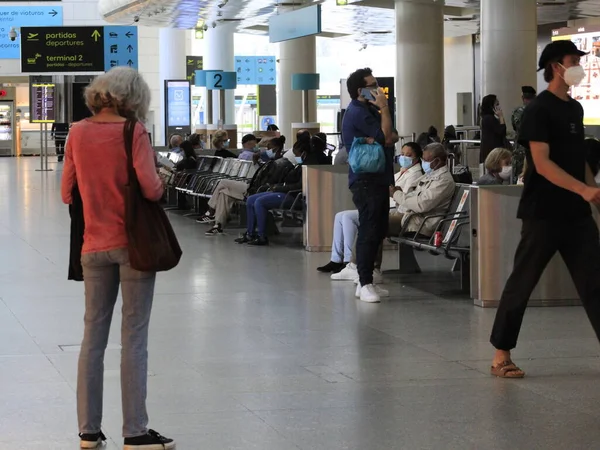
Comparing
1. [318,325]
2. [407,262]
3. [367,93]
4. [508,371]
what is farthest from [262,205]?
[508,371]

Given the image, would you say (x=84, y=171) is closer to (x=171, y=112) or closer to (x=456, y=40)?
(x=171, y=112)

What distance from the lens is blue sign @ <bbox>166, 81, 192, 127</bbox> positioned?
121 ft

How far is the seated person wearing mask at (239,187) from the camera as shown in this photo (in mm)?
14133

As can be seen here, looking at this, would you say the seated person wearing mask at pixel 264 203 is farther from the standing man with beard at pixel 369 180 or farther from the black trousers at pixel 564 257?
the black trousers at pixel 564 257

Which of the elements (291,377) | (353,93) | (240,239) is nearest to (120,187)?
Result: (291,377)

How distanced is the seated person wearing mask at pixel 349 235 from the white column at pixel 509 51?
27.4 ft

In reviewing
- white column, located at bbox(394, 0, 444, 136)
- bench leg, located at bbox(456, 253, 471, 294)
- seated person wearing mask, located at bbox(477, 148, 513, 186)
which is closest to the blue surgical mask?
seated person wearing mask, located at bbox(477, 148, 513, 186)

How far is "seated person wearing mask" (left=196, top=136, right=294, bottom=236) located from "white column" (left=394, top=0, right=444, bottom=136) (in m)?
11.3

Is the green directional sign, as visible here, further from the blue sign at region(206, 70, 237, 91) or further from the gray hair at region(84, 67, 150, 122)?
the gray hair at region(84, 67, 150, 122)

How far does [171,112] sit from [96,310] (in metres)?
32.9

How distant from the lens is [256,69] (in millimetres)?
47281

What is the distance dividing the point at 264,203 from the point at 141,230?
28.9 feet

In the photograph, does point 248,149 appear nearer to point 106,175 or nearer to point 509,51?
point 509,51

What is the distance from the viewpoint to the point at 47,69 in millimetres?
34812
